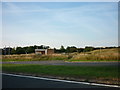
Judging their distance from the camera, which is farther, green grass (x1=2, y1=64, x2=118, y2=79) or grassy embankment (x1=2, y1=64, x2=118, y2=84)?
green grass (x1=2, y1=64, x2=118, y2=79)

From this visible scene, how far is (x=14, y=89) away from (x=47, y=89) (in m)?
1.52

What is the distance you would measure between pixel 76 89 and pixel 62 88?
0.65 metres

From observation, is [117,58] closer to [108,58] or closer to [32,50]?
[108,58]

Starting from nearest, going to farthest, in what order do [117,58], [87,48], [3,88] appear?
[3,88] < [117,58] < [87,48]

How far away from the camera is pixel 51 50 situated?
225 feet

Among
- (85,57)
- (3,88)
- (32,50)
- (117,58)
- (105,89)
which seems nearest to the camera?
(105,89)

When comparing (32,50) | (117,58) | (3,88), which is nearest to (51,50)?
(32,50)

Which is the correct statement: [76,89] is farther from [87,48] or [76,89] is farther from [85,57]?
[87,48]

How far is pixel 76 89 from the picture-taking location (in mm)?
7504

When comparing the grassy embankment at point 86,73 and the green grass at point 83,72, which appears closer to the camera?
the grassy embankment at point 86,73

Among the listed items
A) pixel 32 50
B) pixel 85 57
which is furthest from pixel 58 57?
pixel 32 50

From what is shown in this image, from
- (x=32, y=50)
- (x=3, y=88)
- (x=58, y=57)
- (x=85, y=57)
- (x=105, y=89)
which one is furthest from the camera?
(x=32, y=50)

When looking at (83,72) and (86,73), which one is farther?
(83,72)

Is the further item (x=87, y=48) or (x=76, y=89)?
(x=87, y=48)
